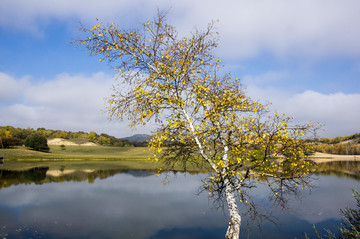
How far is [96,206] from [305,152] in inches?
827

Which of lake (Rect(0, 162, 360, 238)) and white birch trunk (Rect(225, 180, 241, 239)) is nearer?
white birch trunk (Rect(225, 180, 241, 239))

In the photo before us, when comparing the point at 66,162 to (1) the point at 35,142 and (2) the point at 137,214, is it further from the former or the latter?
(2) the point at 137,214

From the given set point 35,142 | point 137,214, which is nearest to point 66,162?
point 35,142

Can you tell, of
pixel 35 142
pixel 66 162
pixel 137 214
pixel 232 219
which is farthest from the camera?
pixel 35 142

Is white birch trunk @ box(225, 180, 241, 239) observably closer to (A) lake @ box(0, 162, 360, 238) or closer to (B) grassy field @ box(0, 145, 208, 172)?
(A) lake @ box(0, 162, 360, 238)

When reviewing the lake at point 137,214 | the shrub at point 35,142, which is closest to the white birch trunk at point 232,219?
the lake at point 137,214

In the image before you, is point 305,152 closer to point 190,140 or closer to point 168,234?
point 190,140

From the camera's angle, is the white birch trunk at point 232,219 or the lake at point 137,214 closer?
the white birch trunk at point 232,219

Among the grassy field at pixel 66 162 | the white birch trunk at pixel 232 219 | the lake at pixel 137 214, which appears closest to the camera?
the white birch trunk at pixel 232 219

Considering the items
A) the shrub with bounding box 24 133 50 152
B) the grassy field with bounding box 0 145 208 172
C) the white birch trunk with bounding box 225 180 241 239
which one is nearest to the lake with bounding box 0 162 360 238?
the white birch trunk with bounding box 225 180 241 239

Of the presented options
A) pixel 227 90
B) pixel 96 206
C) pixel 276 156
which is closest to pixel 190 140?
pixel 227 90

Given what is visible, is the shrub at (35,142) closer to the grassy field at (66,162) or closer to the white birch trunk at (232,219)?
the grassy field at (66,162)

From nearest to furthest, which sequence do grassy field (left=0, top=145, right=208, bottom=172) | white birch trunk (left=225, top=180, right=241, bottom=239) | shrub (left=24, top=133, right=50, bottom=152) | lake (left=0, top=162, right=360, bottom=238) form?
white birch trunk (left=225, top=180, right=241, bottom=239), lake (left=0, top=162, right=360, bottom=238), grassy field (left=0, top=145, right=208, bottom=172), shrub (left=24, top=133, right=50, bottom=152)

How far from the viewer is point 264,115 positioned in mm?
10375
